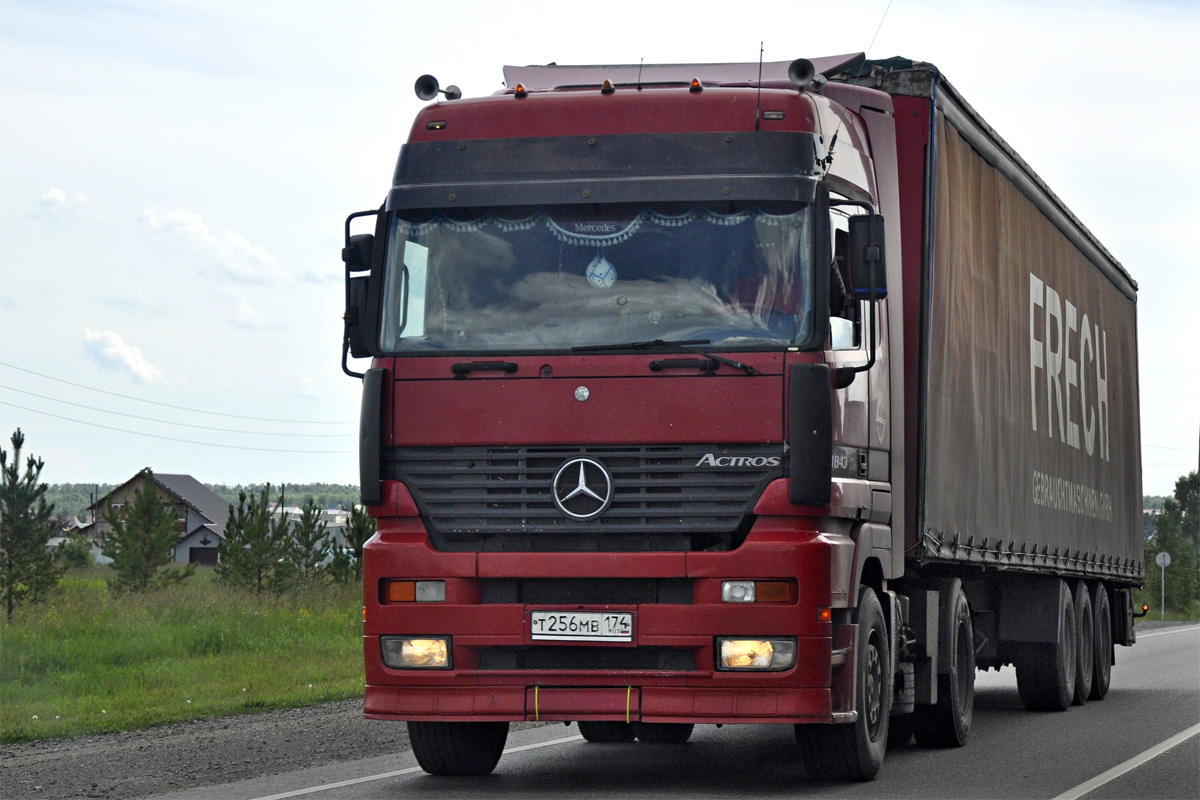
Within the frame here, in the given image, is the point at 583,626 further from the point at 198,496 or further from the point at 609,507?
the point at 198,496

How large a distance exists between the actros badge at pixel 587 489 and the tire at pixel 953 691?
12.0 feet

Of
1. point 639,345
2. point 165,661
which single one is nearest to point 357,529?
point 165,661

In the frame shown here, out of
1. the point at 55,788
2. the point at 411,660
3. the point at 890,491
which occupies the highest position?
the point at 890,491

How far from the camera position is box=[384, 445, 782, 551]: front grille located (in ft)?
27.6

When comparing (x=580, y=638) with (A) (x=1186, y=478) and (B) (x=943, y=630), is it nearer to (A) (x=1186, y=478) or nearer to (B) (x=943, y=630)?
(B) (x=943, y=630)

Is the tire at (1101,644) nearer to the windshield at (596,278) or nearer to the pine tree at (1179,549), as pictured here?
the windshield at (596,278)

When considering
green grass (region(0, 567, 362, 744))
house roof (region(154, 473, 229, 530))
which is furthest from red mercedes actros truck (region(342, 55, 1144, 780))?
house roof (region(154, 473, 229, 530))

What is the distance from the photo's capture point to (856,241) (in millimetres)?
8539

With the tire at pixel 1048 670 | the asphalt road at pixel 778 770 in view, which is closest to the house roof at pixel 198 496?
the tire at pixel 1048 670

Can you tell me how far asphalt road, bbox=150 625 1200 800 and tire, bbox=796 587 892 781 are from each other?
0.11 m

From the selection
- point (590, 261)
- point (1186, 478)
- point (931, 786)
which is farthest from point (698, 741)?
point (1186, 478)

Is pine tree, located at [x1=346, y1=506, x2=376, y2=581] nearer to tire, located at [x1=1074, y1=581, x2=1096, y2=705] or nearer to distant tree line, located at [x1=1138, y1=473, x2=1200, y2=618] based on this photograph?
tire, located at [x1=1074, y1=581, x2=1096, y2=705]

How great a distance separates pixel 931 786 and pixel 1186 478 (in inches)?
4331

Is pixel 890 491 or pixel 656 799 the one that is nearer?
pixel 656 799
